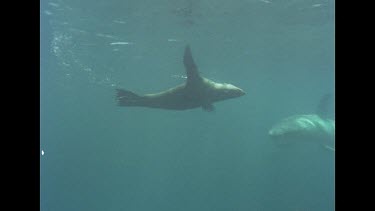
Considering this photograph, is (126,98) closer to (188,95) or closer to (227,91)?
(188,95)

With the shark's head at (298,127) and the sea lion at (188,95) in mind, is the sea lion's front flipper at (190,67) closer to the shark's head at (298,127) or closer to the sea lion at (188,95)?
the sea lion at (188,95)

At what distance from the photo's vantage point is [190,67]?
10.8 m

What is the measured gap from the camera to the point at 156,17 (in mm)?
18594

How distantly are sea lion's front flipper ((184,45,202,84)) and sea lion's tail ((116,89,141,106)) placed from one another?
67.4 inches

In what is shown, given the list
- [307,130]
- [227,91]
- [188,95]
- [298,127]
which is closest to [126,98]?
[188,95]

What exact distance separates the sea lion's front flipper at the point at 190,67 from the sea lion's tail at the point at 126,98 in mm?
1711

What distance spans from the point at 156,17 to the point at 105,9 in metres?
2.39

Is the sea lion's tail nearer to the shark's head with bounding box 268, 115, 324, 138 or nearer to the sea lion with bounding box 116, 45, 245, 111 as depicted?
the sea lion with bounding box 116, 45, 245, 111

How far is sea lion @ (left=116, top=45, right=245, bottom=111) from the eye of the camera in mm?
11695

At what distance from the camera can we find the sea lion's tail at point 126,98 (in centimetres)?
1163

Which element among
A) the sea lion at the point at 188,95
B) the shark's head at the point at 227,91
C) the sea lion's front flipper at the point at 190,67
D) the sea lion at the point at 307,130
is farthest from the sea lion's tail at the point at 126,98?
the sea lion at the point at 307,130
